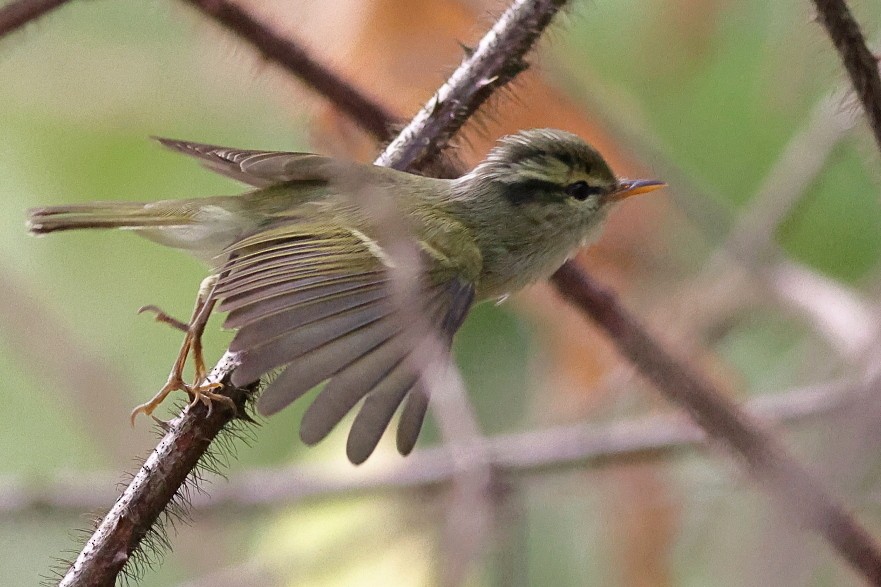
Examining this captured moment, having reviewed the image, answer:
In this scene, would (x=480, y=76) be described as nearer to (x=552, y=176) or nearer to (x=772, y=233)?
(x=552, y=176)

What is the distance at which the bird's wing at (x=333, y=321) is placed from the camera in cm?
173

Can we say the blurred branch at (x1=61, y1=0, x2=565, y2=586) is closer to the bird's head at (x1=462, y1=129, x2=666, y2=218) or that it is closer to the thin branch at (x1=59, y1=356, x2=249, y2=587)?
the thin branch at (x1=59, y1=356, x2=249, y2=587)

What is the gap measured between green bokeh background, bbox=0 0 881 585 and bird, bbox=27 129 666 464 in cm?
24

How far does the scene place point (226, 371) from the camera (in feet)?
5.94

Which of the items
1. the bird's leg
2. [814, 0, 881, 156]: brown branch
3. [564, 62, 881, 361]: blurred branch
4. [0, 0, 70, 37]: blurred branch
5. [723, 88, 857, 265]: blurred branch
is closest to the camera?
[814, 0, 881, 156]: brown branch

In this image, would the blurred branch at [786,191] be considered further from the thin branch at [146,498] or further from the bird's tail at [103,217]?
the thin branch at [146,498]

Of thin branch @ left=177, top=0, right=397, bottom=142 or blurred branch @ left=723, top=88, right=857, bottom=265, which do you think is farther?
blurred branch @ left=723, top=88, right=857, bottom=265

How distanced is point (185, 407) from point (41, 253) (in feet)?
10.7

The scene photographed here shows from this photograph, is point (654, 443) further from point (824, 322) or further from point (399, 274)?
point (399, 274)

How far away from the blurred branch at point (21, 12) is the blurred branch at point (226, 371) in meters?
0.27

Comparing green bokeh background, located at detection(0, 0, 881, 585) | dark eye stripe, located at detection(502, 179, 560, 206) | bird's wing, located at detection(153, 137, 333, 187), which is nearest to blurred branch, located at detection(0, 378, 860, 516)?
green bokeh background, located at detection(0, 0, 881, 585)

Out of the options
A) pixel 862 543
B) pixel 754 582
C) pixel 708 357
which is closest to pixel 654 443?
pixel 708 357

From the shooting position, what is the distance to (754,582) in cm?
132

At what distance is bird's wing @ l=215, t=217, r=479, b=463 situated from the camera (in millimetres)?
1729
